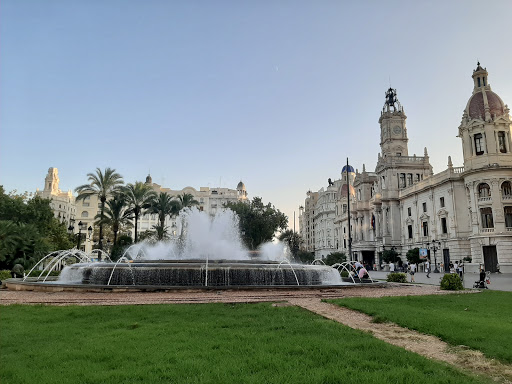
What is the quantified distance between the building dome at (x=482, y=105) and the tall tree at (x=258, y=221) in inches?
1159

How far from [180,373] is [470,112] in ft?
162

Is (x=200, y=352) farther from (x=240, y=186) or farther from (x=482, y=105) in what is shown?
(x=240, y=186)

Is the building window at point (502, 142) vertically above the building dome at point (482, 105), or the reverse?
the building dome at point (482, 105)

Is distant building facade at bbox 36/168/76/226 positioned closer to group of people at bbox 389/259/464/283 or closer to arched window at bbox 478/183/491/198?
group of people at bbox 389/259/464/283

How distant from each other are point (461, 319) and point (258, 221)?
48.9m

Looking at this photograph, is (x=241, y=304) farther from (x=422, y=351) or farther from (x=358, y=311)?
(x=422, y=351)

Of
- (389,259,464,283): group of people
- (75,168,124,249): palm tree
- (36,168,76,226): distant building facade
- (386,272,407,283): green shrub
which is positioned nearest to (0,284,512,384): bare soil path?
(386,272,407,283): green shrub

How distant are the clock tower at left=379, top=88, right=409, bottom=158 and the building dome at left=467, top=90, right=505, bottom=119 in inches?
747

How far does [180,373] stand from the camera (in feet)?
14.1

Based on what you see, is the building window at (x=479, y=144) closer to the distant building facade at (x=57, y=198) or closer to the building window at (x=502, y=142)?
the building window at (x=502, y=142)

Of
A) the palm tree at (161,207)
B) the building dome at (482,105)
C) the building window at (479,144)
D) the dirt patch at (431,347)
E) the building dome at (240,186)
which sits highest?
the building dome at (240,186)

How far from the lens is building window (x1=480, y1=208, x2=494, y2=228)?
4000cm

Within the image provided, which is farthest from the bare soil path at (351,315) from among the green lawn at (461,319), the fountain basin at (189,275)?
the fountain basin at (189,275)

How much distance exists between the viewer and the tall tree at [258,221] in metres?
56.9
